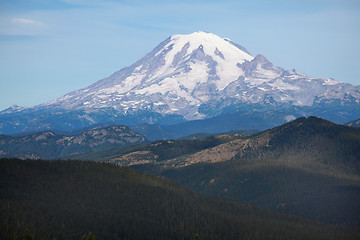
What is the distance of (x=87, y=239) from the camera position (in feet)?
440

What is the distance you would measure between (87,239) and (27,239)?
48.4 feet

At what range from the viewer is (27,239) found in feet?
440
